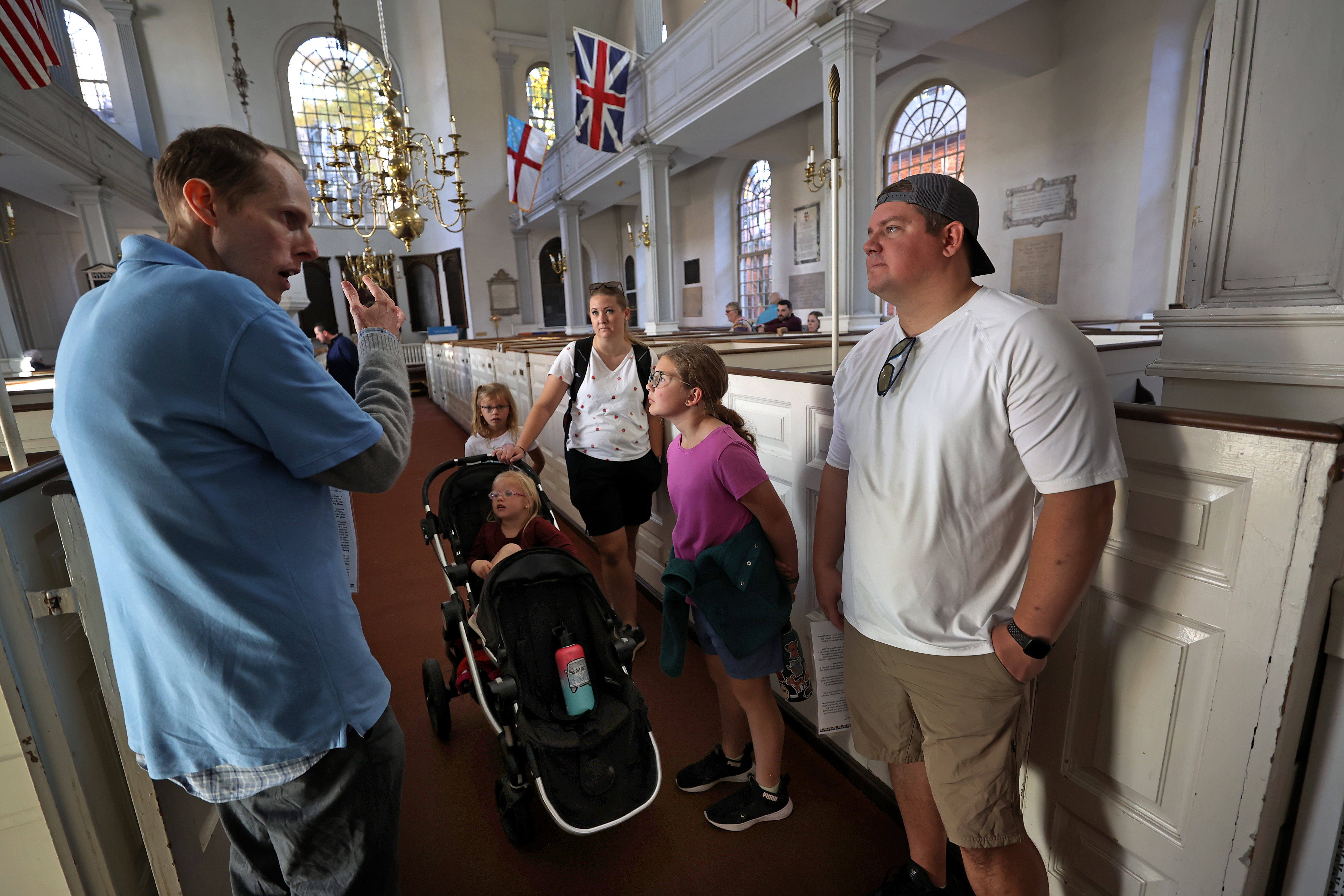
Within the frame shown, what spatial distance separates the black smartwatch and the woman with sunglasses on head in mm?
1794

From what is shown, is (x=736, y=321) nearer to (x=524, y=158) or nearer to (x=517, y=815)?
(x=524, y=158)

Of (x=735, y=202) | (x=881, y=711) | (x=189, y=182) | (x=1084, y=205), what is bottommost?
(x=881, y=711)

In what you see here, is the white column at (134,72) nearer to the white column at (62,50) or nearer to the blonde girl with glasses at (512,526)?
the white column at (62,50)

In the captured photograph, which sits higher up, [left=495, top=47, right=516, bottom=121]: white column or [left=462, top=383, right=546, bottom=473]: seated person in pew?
[left=495, top=47, right=516, bottom=121]: white column

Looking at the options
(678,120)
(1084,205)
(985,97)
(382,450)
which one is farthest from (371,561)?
(985,97)

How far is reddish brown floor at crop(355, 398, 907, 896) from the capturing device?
181 centimetres

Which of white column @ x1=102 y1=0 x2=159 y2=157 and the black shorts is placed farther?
white column @ x1=102 y1=0 x2=159 y2=157

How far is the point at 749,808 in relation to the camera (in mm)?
1976

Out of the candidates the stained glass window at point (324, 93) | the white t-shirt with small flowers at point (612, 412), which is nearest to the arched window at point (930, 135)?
the white t-shirt with small flowers at point (612, 412)

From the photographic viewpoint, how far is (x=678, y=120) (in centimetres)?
909

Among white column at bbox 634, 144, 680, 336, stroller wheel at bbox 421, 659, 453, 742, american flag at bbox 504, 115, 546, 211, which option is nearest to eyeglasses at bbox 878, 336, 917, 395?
stroller wheel at bbox 421, 659, 453, 742

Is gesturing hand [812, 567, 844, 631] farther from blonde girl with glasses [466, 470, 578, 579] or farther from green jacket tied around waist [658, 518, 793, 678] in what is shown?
blonde girl with glasses [466, 470, 578, 579]

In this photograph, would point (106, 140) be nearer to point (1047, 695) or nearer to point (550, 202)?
point (550, 202)

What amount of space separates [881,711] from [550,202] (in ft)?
49.9
